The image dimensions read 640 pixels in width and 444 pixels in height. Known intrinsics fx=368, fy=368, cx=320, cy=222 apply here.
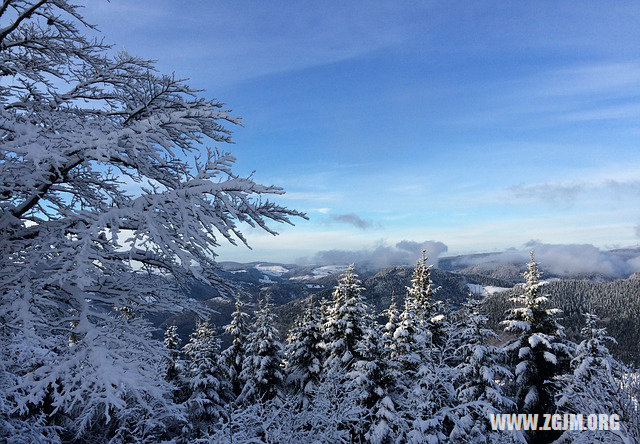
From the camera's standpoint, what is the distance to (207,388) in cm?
2325

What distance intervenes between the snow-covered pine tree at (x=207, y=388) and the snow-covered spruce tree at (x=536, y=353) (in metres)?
16.6

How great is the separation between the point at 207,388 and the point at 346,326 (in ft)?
33.1

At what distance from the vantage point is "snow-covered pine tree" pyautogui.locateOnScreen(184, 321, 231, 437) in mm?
22203

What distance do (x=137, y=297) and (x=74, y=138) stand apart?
7.67ft

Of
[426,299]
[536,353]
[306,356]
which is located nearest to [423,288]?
[426,299]

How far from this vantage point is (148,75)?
6.15m

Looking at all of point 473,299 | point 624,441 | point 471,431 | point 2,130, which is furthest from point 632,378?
point 2,130

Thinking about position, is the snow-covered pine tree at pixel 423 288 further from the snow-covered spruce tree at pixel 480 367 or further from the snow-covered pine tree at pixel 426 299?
the snow-covered spruce tree at pixel 480 367

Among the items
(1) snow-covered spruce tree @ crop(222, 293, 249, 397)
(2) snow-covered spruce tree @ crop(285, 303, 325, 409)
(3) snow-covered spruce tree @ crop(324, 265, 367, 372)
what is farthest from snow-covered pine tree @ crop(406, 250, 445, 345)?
(1) snow-covered spruce tree @ crop(222, 293, 249, 397)

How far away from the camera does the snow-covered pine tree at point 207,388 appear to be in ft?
72.8

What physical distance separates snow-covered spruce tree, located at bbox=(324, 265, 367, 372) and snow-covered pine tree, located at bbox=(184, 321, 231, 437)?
7589 mm

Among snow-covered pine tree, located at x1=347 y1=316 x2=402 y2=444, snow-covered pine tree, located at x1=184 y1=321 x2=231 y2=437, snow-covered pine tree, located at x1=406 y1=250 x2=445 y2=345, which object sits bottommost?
snow-covered pine tree, located at x1=184 y1=321 x2=231 y2=437

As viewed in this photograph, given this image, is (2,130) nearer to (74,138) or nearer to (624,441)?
(74,138)

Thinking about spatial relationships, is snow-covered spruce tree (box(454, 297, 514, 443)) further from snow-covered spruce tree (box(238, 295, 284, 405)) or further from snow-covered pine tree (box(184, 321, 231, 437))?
snow-covered pine tree (box(184, 321, 231, 437))
